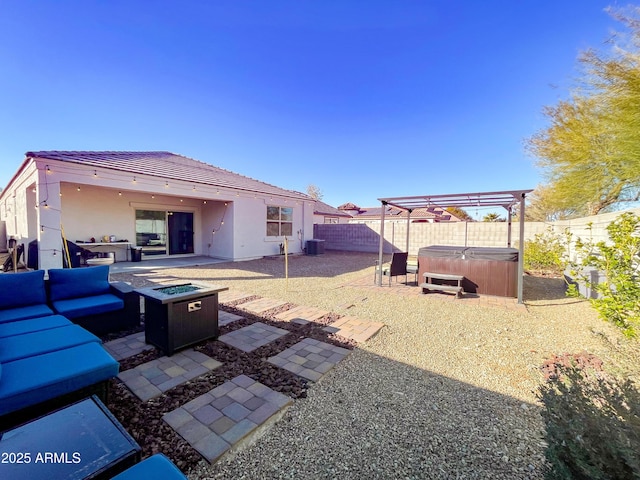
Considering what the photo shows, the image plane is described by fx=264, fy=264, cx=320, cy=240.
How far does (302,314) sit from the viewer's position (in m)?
4.92

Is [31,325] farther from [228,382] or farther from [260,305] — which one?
[260,305]

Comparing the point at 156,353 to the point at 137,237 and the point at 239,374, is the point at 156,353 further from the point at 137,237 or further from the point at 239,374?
the point at 137,237

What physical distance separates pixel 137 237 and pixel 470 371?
40.8ft

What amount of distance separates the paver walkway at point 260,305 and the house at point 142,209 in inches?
236

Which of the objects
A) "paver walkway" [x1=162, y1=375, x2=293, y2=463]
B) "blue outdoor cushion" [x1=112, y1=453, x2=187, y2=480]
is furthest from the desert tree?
"blue outdoor cushion" [x1=112, y1=453, x2=187, y2=480]

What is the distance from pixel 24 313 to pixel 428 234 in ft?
47.7

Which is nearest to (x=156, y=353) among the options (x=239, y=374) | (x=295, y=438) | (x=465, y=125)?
(x=239, y=374)

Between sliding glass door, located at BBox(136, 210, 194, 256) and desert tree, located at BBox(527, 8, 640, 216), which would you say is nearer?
desert tree, located at BBox(527, 8, 640, 216)

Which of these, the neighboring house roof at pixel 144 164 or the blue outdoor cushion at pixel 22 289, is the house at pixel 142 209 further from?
the blue outdoor cushion at pixel 22 289

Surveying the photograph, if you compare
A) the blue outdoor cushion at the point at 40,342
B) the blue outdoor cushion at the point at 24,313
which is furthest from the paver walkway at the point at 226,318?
the blue outdoor cushion at the point at 24,313

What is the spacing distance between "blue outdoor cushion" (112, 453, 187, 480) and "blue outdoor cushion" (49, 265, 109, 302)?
3.77 metres

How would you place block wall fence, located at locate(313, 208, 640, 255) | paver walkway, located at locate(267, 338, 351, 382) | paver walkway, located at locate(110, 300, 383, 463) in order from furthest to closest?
1. block wall fence, located at locate(313, 208, 640, 255)
2. paver walkway, located at locate(267, 338, 351, 382)
3. paver walkway, located at locate(110, 300, 383, 463)

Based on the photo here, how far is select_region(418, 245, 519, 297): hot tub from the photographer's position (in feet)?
20.3

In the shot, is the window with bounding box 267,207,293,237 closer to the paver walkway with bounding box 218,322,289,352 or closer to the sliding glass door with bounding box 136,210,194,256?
the sliding glass door with bounding box 136,210,194,256
